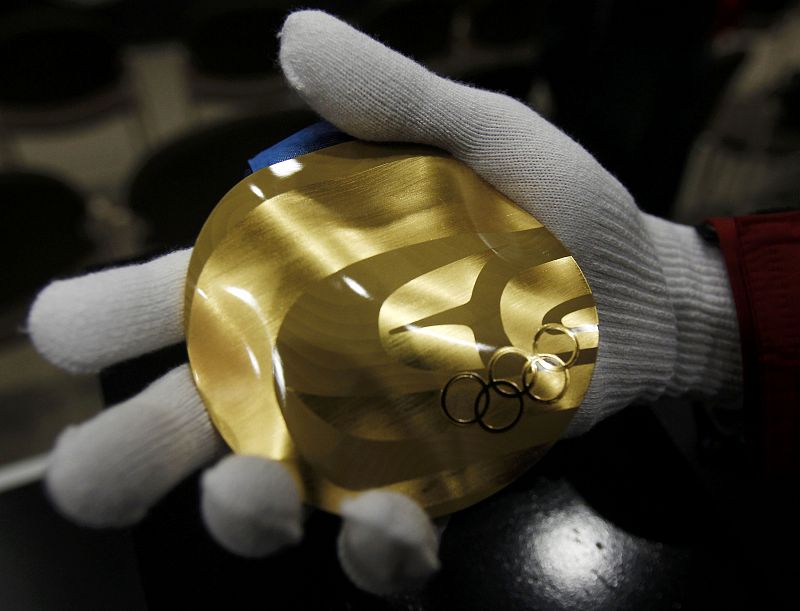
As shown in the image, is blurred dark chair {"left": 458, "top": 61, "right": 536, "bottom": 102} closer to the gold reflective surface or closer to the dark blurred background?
the dark blurred background

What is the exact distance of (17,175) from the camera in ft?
2.69

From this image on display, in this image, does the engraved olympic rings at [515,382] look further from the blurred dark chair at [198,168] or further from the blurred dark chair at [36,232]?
the blurred dark chair at [36,232]

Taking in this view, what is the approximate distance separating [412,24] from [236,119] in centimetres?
80

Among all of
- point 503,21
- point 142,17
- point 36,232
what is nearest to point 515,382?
point 36,232

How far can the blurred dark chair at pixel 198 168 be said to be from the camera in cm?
87

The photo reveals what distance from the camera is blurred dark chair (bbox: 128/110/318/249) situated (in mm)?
873

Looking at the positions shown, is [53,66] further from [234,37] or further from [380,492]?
[380,492]

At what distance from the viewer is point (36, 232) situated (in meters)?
0.91

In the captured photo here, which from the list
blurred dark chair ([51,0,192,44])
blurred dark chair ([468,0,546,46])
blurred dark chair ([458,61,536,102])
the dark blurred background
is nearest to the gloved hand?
the dark blurred background

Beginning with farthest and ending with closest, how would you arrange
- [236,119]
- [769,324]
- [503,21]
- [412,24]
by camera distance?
[503,21]
[412,24]
[236,119]
[769,324]

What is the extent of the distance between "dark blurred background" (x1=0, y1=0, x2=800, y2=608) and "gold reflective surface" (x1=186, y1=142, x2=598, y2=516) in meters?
0.27

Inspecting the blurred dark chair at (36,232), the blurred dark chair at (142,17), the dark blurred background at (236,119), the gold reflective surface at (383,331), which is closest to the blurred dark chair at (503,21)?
the dark blurred background at (236,119)

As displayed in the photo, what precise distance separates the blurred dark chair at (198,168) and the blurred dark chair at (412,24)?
653 millimetres

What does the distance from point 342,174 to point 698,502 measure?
46 cm
